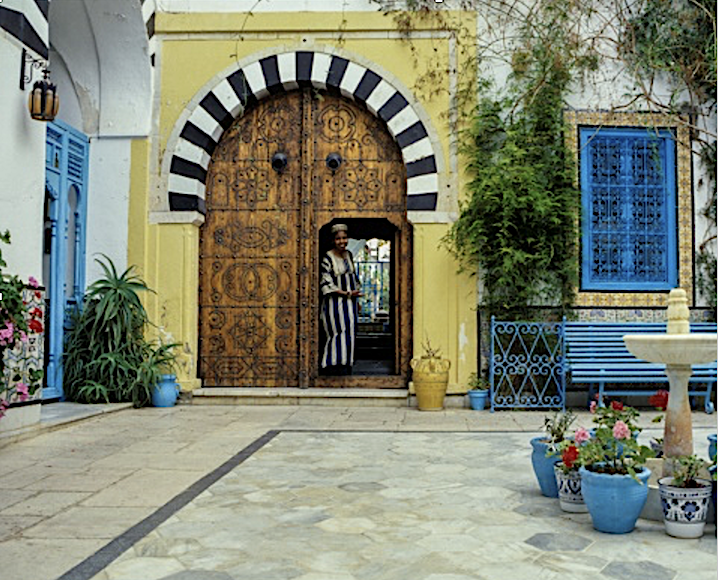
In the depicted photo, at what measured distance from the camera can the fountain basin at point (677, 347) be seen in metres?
3.50

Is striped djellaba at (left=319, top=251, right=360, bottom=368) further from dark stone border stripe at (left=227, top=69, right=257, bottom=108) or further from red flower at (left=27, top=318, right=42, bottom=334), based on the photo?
red flower at (left=27, top=318, right=42, bottom=334)

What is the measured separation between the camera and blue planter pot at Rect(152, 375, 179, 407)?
7.39 m

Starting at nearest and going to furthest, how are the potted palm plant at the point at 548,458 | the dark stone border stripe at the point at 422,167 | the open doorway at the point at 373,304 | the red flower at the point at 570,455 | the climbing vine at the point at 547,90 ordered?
the red flower at the point at 570,455 < the potted palm plant at the point at 548,458 < the climbing vine at the point at 547,90 < the dark stone border stripe at the point at 422,167 < the open doorway at the point at 373,304

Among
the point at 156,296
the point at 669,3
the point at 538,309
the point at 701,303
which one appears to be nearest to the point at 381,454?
the point at 538,309

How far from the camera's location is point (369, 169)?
794cm

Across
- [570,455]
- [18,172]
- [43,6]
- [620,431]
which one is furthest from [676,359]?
[43,6]

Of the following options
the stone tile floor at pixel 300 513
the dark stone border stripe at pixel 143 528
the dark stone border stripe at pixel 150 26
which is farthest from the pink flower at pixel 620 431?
the dark stone border stripe at pixel 150 26

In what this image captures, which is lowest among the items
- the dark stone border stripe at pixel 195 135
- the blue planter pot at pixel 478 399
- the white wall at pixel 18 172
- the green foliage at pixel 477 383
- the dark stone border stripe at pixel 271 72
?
the blue planter pot at pixel 478 399

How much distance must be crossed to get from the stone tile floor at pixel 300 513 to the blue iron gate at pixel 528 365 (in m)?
1.37

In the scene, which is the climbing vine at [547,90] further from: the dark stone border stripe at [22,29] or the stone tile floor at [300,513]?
the dark stone border stripe at [22,29]

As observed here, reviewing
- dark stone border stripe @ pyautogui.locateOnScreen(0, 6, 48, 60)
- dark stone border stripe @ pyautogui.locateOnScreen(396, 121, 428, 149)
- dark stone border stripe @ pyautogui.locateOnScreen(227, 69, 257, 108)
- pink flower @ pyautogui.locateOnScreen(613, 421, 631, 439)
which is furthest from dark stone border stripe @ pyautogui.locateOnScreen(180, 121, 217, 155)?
pink flower @ pyautogui.locateOnScreen(613, 421, 631, 439)

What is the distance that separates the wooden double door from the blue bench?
1.72 m

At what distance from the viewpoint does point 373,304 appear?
13.5 m

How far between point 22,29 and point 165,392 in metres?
3.36
